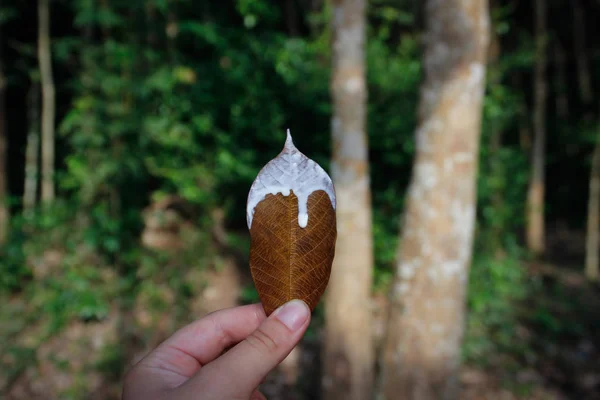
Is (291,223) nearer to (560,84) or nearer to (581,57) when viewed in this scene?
(560,84)

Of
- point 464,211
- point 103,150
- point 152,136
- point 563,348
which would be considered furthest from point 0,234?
point 563,348

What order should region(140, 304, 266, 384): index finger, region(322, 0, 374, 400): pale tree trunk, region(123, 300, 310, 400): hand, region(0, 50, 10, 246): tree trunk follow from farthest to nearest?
region(0, 50, 10, 246): tree trunk → region(322, 0, 374, 400): pale tree trunk → region(140, 304, 266, 384): index finger → region(123, 300, 310, 400): hand

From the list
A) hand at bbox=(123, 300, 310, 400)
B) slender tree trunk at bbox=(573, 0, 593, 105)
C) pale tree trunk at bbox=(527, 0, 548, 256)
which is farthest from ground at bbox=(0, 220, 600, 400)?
slender tree trunk at bbox=(573, 0, 593, 105)

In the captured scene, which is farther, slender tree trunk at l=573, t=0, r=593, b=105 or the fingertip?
slender tree trunk at l=573, t=0, r=593, b=105

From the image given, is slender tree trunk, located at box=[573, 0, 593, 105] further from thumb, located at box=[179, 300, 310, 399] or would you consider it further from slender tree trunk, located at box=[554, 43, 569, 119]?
thumb, located at box=[179, 300, 310, 399]

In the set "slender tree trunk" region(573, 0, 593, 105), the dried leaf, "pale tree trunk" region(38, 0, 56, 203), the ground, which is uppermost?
"slender tree trunk" region(573, 0, 593, 105)

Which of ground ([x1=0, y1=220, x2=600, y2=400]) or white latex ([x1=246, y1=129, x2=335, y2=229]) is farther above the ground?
white latex ([x1=246, y1=129, x2=335, y2=229])

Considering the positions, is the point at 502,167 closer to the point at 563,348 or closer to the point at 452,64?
the point at 563,348
